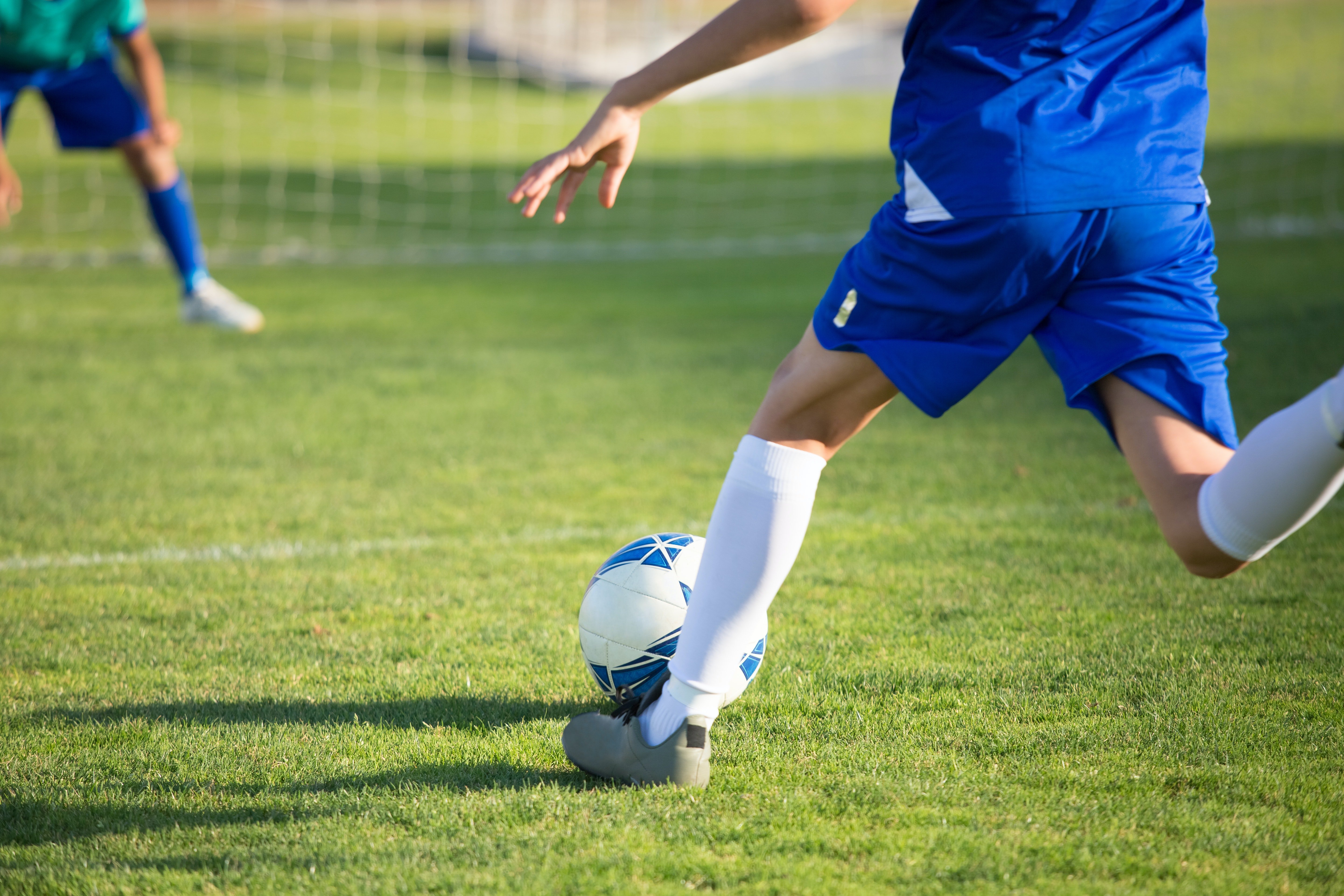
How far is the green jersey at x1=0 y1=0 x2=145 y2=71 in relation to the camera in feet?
18.8

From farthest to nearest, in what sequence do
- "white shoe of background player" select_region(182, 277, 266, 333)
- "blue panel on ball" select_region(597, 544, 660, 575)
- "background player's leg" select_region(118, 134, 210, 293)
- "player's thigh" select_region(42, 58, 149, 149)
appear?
"white shoe of background player" select_region(182, 277, 266, 333) < "background player's leg" select_region(118, 134, 210, 293) < "player's thigh" select_region(42, 58, 149, 149) < "blue panel on ball" select_region(597, 544, 660, 575)

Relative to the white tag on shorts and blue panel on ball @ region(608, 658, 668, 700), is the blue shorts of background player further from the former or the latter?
the white tag on shorts

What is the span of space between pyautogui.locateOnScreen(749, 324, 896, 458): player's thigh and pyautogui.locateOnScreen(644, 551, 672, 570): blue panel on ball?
67 centimetres

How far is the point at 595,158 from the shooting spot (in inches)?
81.8

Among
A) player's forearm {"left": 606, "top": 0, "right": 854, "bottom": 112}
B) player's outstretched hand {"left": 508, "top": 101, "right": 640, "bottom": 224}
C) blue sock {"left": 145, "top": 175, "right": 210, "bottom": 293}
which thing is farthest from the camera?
blue sock {"left": 145, "top": 175, "right": 210, "bottom": 293}

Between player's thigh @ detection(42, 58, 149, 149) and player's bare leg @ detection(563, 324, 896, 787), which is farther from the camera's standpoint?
player's thigh @ detection(42, 58, 149, 149)

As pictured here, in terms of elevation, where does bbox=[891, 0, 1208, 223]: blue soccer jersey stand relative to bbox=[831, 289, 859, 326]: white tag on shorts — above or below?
above

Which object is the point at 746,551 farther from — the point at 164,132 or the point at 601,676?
the point at 164,132

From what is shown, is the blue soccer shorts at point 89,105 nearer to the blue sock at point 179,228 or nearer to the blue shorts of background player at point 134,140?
the blue shorts of background player at point 134,140

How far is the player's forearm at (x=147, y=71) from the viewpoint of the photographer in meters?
6.16

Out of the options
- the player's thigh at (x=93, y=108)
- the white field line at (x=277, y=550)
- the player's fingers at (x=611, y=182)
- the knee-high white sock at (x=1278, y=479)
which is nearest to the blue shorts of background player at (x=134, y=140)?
the player's thigh at (x=93, y=108)

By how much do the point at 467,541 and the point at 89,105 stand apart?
398 cm

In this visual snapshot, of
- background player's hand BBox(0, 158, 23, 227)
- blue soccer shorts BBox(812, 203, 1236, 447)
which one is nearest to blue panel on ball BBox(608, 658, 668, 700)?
blue soccer shorts BBox(812, 203, 1236, 447)

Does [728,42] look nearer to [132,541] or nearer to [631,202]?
[132,541]
